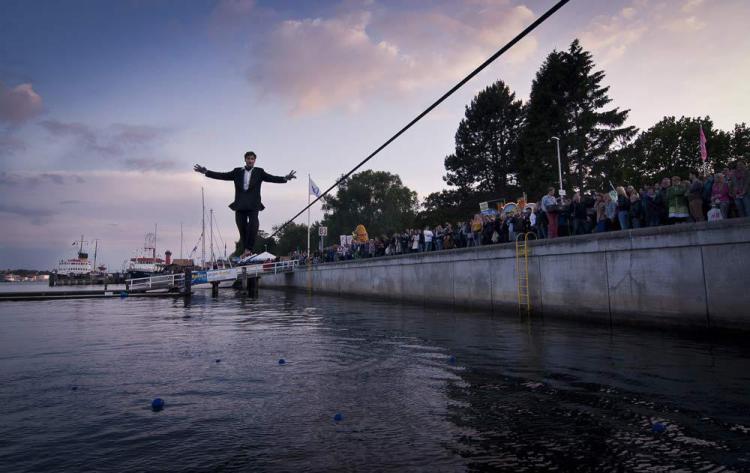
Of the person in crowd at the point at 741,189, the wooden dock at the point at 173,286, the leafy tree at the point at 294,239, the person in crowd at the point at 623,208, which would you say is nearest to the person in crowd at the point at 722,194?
the person in crowd at the point at 741,189

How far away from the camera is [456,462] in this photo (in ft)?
12.0

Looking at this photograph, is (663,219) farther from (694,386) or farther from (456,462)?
(456,462)

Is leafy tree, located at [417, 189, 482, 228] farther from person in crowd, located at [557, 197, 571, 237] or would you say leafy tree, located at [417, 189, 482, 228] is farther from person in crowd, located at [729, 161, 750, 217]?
person in crowd, located at [729, 161, 750, 217]

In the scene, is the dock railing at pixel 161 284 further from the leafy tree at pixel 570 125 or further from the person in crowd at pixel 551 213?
the leafy tree at pixel 570 125

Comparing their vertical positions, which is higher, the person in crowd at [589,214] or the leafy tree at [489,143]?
the leafy tree at [489,143]

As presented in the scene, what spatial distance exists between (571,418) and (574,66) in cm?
5562

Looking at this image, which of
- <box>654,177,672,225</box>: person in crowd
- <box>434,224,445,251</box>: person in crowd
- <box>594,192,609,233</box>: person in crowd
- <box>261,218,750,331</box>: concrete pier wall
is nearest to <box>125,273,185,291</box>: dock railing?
<box>434,224,445,251</box>: person in crowd

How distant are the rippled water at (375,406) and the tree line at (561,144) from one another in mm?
43700

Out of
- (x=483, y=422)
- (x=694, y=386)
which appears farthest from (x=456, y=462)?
(x=694, y=386)

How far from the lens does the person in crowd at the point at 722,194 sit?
12.4 metres

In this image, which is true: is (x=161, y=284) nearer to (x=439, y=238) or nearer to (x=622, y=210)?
(x=439, y=238)

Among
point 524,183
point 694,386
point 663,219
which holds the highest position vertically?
point 524,183

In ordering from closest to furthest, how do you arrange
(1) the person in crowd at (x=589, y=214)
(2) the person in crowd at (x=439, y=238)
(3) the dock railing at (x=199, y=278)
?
(1) the person in crowd at (x=589, y=214)
(2) the person in crowd at (x=439, y=238)
(3) the dock railing at (x=199, y=278)

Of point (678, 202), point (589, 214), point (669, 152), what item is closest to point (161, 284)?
point (589, 214)
